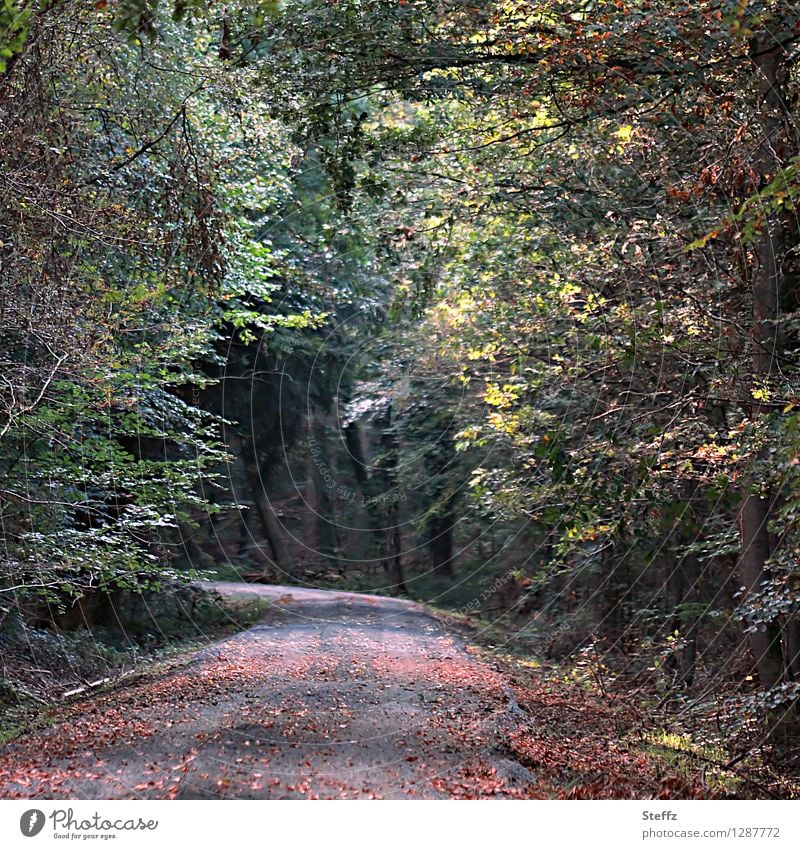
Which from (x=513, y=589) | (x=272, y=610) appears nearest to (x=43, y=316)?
(x=272, y=610)

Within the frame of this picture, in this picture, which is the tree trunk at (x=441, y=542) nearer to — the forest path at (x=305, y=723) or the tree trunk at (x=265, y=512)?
the forest path at (x=305, y=723)

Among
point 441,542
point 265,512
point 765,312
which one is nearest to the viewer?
point 765,312

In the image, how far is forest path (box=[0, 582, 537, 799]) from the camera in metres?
4.20

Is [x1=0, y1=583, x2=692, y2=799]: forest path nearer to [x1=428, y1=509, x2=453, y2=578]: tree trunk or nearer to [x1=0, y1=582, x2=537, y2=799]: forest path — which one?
[x1=0, y1=582, x2=537, y2=799]: forest path

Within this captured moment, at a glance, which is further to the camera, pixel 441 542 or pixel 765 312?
pixel 441 542

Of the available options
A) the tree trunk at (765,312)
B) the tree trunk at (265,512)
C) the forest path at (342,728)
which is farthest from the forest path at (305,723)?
the tree trunk at (765,312)

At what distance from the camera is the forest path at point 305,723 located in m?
4.20

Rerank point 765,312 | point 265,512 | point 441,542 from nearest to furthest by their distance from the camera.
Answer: point 765,312 < point 441,542 < point 265,512

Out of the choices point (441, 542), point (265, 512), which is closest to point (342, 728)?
point (441, 542)

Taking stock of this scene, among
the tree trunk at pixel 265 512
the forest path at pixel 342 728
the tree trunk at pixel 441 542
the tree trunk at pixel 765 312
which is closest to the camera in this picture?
the forest path at pixel 342 728

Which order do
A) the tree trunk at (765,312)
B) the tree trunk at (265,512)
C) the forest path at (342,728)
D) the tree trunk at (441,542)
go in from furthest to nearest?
1. the tree trunk at (265,512)
2. the tree trunk at (441,542)
3. the tree trunk at (765,312)
4. the forest path at (342,728)

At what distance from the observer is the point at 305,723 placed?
4984mm

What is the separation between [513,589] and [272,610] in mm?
1824

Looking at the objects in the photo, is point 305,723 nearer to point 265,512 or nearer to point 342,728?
point 342,728
